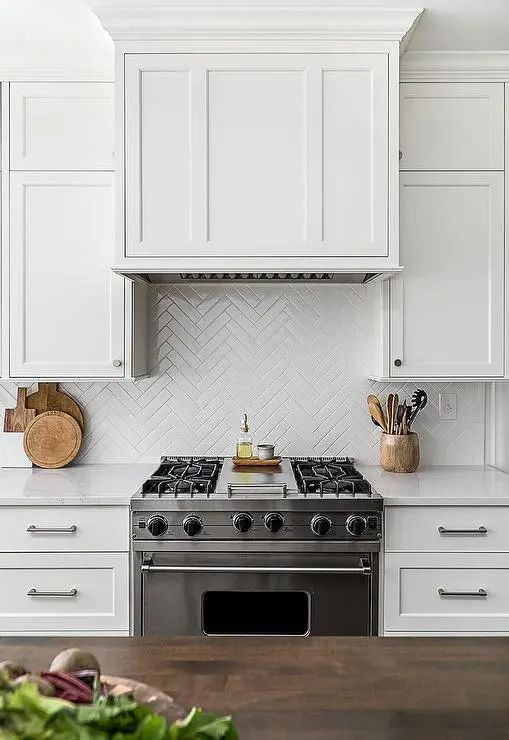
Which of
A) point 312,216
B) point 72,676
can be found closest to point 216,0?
point 312,216

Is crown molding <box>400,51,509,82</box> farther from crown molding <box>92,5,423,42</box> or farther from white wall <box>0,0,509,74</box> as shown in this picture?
crown molding <box>92,5,423,42</box>

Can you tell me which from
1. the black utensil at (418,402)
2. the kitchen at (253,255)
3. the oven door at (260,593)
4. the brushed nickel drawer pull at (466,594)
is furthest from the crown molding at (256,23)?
the brushed nickel drawer pull at (466,594)

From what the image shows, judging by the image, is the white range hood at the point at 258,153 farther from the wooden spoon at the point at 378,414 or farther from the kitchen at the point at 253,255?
the wooden spoon at the point at 378,414

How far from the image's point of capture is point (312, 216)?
271 centimetres

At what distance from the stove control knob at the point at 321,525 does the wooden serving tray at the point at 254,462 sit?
52 centimetres

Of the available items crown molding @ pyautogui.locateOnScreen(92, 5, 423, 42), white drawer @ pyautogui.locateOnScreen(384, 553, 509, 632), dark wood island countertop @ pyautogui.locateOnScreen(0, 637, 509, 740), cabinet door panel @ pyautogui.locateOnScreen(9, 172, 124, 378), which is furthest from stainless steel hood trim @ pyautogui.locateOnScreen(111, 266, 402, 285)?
dark wood island countertop @ pyautogui.locateOnScreen(0, 637, 509, 740)

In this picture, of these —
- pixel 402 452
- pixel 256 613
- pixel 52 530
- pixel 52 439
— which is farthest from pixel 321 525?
pixel 52 439

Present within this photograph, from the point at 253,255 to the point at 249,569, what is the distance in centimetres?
115

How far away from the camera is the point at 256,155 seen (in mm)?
2703

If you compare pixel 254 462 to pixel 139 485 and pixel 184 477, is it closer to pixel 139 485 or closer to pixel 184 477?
pixel 184 477

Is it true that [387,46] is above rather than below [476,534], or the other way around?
above

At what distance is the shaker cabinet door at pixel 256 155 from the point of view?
2686mm

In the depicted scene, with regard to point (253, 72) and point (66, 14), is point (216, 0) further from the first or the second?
point (66, 14)

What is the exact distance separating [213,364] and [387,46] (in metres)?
1.48
